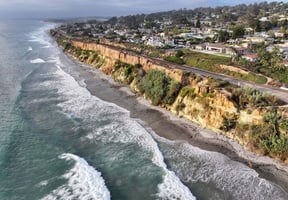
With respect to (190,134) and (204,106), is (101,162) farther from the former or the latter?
(204,106)

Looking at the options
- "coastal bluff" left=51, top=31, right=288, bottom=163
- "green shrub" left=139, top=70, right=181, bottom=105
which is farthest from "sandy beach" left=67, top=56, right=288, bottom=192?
"green shrub" left=139, top=70, right=181, bottom=105

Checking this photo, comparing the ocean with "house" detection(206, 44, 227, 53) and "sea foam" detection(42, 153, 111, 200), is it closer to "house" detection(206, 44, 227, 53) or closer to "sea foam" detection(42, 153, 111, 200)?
"sea foam" detection(42, 153, 111, 200)

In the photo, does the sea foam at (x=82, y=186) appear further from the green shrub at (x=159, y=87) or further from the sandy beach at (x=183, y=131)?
the green shrub at (x=159, y=87)

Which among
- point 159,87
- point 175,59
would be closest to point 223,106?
point 159,87

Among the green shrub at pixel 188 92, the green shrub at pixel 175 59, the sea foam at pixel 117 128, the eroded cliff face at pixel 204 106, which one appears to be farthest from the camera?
the green shrub at pixel 175 59

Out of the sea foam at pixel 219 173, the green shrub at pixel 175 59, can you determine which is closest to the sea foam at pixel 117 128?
the sea foam at pixel 219 173

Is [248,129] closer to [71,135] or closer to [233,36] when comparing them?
[71,135]

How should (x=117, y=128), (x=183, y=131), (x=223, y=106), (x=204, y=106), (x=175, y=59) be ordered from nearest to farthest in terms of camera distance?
1. (x=223, y=106)
2. (x=183, y=131)
3. (x=117, y=128)
4. (x=204, y=106)
5. (x=175, y=59)
